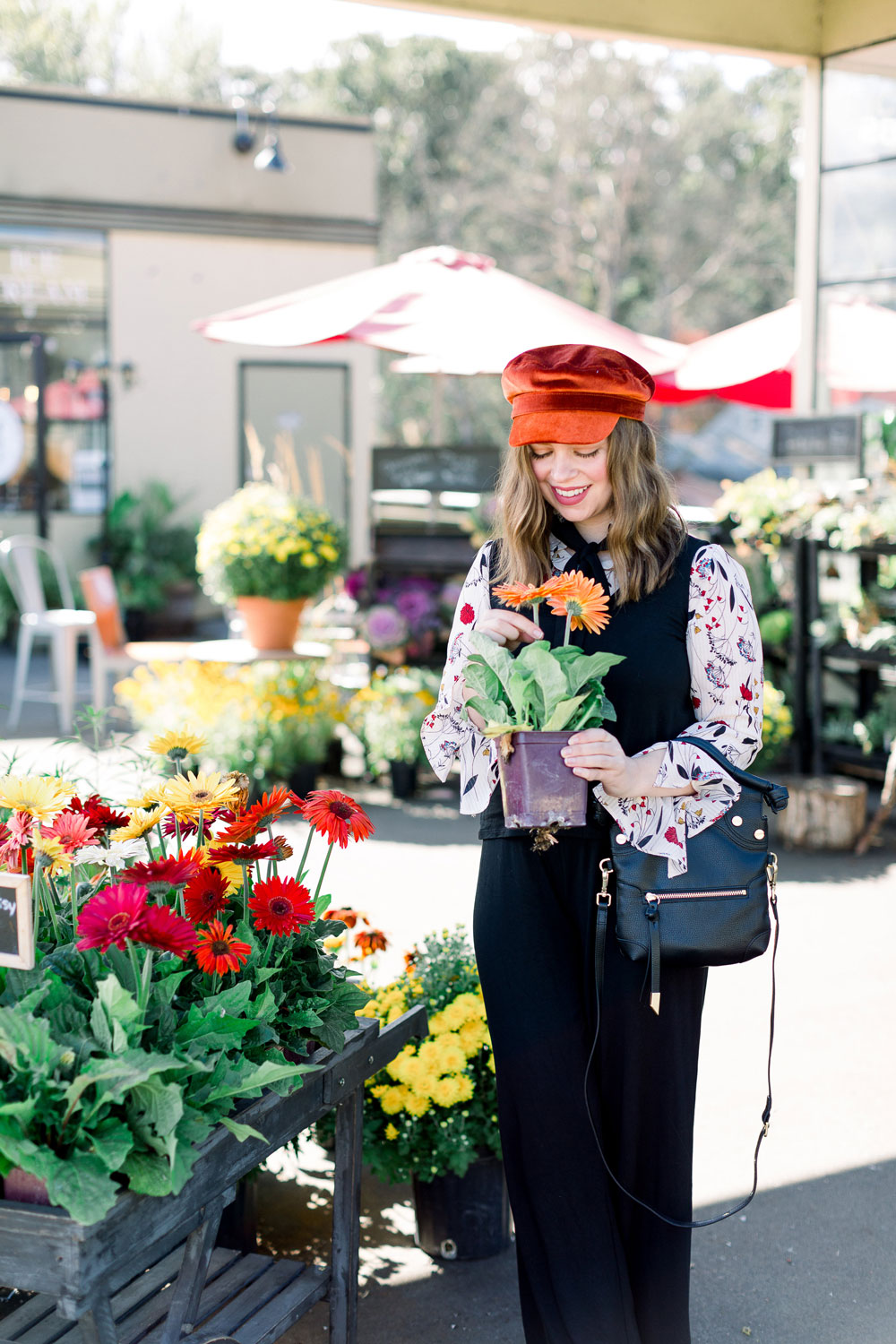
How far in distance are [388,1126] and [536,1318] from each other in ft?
1.86

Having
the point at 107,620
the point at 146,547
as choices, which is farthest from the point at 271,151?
the point at 107,620

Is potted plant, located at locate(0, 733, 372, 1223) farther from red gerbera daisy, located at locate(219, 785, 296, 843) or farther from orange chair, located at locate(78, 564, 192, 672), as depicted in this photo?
orange chair, located at locate(78, 564, 192, 672)

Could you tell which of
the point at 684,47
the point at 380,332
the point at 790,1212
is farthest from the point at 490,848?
the point at 684,47

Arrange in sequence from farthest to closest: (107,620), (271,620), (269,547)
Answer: (107,620), (271,620), (269,547)

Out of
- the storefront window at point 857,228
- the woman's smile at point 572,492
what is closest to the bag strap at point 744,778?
the woman's smile at point 572,492

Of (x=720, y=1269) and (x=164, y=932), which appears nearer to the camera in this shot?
(x=164, y=932)

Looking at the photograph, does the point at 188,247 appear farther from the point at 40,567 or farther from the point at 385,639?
the point at 385,639

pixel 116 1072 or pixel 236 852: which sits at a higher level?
pixel 236 852

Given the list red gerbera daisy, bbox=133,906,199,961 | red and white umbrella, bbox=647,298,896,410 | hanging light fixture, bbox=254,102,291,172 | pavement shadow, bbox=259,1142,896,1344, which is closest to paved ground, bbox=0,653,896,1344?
pavement shadow, bbox=259,1142,896,1344

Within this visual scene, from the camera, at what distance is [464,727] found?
2168 millimetres

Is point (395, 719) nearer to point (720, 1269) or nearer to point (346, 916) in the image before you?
point (346, 916)

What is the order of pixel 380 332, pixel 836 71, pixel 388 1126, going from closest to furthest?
1. pixel 388 1126
2. pixel 380 332
3. pixel 836 71

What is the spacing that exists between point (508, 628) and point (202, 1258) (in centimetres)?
101

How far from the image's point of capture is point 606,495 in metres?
2.12
